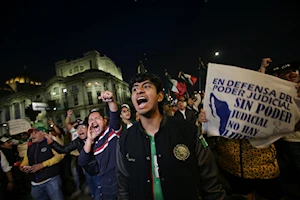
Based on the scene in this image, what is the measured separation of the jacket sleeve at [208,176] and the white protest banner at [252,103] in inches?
24.9

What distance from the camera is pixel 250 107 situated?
2.06 meters

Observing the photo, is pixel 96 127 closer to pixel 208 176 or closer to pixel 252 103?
pixel 208 176

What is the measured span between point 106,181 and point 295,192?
4.38 metres

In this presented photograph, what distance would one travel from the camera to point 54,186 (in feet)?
11.8

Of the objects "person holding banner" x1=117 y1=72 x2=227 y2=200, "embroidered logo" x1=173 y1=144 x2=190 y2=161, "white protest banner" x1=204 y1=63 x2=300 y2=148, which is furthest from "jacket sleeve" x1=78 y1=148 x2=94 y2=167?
"white protest banner" x1=204 y1=63 x2=300 y2=148

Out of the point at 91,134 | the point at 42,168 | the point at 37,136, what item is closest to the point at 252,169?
the point at 91,134

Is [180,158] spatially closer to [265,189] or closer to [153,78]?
[153,78]

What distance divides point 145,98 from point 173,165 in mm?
833

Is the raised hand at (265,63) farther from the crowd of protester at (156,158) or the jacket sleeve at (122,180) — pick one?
the jacket sleeve at (122,180)

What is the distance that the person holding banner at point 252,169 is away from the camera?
7.74ft

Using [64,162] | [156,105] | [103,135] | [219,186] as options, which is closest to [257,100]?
[219,186]

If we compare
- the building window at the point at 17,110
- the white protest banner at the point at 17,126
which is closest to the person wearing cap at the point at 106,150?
the white protest banner at the point at 17,126

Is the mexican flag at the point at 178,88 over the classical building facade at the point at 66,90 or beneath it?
beneath

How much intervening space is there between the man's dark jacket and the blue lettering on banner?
63 cm
